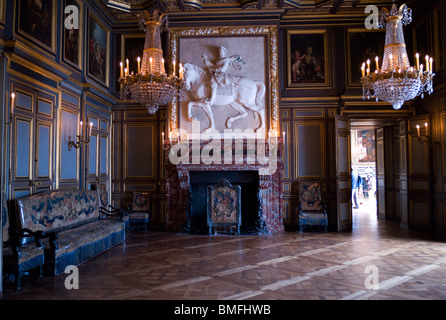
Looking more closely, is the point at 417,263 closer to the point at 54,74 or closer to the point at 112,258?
the point at 112,258

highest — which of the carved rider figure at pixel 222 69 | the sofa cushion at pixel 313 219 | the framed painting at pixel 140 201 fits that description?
the carved rider figure at pixel 222 69

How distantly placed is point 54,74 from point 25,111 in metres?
0.92

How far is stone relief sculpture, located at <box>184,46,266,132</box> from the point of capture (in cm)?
778

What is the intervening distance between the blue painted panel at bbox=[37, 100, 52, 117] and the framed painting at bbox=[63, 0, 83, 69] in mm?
1124

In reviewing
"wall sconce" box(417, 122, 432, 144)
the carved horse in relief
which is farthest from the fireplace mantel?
"wall sconce" box(417, 122, 432, 144)

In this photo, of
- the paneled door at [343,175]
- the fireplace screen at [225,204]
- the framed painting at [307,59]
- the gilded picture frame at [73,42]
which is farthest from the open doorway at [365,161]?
the gilded picture frame at [73,42]

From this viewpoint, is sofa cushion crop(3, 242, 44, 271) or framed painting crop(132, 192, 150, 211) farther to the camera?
framed painting crop(132, 192, 150, 211)

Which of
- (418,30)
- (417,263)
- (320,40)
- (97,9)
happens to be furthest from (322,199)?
(97,9)

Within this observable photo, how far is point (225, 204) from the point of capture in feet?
23.2

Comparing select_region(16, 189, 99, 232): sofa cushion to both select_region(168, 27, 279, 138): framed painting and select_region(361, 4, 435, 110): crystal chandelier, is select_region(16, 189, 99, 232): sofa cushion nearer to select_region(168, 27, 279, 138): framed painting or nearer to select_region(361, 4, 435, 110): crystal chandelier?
select_region(168, 27, 279, 138): framed painting

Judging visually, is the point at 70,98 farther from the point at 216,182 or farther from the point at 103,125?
the point at 216,182

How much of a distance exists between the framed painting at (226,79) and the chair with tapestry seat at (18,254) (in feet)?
14.0

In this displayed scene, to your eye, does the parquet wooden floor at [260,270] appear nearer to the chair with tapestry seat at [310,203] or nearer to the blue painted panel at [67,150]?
the chair with tapestry seat at [310,203]

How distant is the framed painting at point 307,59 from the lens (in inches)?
327
